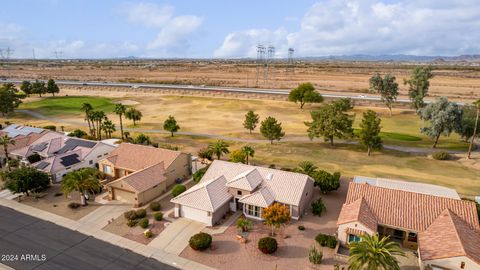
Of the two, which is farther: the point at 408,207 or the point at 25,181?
the point at 25,181

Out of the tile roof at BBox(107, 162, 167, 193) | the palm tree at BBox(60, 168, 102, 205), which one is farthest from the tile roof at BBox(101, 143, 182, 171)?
the palm tree at BBox(60, 168, 102, 205)

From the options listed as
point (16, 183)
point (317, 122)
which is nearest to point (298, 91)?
point (317, 122)

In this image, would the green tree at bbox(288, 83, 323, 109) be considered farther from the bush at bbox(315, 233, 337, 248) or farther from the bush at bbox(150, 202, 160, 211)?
the bush at bbox(315, 233, 337, 248)

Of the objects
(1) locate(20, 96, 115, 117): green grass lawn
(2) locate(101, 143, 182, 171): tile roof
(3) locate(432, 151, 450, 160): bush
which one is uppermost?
(1) locate(20, 96, 115, 117): green grass lawn

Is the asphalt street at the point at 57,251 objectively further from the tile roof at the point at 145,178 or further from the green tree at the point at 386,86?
the green tree at the point at 386,86

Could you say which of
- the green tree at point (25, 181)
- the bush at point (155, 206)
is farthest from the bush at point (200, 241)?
the green tree at point (25, 181)

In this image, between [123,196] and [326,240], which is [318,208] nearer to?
[326,240]

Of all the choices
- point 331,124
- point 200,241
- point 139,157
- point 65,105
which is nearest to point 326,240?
point 200,241
